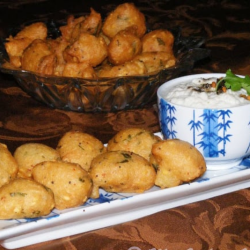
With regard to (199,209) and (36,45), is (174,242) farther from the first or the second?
(36,45)

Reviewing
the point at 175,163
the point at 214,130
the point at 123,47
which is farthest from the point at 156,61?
the point at 175,163

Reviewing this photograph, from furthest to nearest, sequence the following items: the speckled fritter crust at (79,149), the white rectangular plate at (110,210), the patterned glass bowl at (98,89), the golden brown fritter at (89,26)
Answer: the golden brown fritter at (89,26) → the patterned glass bowl at (98,89) → the speckled fritter crust at (79,149) → the white rectangular plate at (110,210)

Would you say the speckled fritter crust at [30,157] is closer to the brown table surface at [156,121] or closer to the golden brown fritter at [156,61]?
the brown table surface at [156,121]

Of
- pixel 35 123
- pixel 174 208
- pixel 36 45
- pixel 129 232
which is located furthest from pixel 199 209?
pixel 36 45

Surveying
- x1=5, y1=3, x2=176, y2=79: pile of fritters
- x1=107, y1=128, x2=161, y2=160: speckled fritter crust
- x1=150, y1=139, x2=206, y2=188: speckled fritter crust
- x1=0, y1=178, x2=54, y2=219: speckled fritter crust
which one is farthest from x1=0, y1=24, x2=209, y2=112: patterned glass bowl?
x1=0, y1=178, x2=54, y2=219: speckled fritter crust

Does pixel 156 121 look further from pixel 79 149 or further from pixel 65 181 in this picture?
pixel 65 181

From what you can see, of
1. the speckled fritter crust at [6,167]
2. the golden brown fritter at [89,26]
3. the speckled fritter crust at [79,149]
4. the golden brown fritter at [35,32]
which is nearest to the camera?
the speckled fritter crust at [6,167]

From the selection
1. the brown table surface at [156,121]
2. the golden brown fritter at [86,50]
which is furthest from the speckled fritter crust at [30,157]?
the golden brown fritter at [86,50]
